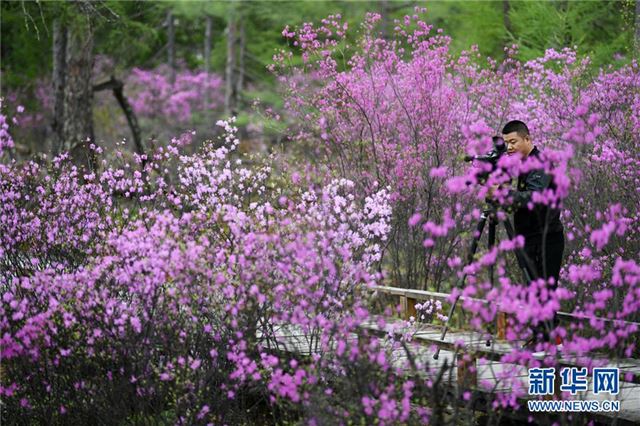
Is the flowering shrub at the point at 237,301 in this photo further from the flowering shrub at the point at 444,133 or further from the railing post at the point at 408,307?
the railing post at the point at 408,307

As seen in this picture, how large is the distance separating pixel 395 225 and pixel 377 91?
1.65 m

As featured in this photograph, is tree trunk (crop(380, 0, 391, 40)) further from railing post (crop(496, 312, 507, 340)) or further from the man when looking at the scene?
the man

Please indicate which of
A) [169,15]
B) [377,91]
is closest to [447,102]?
[377,91]

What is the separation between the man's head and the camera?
612cm

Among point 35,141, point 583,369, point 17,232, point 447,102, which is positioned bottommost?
point 35,141

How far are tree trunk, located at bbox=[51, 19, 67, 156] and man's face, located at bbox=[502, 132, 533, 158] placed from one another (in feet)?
37.1

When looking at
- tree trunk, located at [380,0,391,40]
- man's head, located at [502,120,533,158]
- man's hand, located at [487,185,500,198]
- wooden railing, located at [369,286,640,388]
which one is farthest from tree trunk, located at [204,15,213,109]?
man's hand, located at [487,185,500,198]

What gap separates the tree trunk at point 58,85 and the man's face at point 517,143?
37.1 ft

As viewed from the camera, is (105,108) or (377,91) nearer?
(377,91)

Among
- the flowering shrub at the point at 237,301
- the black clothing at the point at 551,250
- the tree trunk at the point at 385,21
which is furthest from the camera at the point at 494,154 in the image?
the tree trunk at the point at 385,21

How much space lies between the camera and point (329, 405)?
512cm

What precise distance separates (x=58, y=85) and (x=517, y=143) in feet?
41.4

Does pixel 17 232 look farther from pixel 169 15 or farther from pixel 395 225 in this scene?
pixel 169 15

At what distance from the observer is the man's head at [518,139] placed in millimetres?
6117
